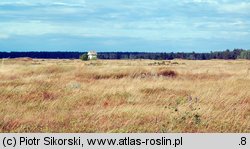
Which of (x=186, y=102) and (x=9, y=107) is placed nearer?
(x=9, y=107)

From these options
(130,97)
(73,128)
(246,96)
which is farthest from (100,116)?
(246,96)

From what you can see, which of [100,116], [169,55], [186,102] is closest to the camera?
[100,116]

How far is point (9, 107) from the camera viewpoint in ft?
34.8

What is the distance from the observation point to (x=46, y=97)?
41.4 ft

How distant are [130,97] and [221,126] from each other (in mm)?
4417

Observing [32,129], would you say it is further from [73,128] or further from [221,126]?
[221,126]

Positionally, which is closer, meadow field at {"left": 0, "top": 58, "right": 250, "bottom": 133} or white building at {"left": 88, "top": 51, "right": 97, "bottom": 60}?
meadow field at {"left": 0, "top": 58, "right": 250, "bottom": 133}

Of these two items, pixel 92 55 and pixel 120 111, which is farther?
pixel 92 55

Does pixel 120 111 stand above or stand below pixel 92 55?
above

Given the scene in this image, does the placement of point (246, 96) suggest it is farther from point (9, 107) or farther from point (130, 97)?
point (9, 107)

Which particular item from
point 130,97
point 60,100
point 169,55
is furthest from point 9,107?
point 169,55

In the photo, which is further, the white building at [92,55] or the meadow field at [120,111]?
the white building at [92,55]

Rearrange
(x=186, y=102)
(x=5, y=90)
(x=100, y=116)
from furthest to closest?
(x=5, y=90), (x=186, y=102), (x=100, y=116)

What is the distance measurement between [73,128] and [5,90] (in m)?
6.04
